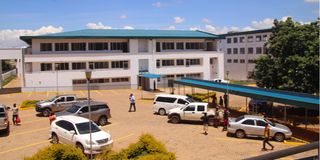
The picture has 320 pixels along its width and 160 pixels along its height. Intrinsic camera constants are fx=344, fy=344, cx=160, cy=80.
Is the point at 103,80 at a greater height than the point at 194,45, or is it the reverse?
the point at 194,45

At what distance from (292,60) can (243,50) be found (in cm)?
4565

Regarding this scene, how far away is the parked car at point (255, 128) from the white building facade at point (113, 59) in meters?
29.8

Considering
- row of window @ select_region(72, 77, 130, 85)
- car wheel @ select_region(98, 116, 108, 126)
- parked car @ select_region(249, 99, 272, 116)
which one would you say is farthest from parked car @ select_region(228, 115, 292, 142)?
row of window @ select_region(72, 77, 130, 85)

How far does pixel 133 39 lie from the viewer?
55406mm

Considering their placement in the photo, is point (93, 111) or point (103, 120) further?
point (103, 120)

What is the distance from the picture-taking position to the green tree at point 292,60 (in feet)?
94.6

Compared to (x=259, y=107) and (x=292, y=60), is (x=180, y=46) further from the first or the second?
(x=292, y=60)

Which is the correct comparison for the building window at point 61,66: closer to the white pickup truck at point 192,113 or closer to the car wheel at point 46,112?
the car wheel at point 46,112

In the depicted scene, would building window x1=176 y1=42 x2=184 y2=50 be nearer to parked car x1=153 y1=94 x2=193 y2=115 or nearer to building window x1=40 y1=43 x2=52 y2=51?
building window x1=40 y1=43 x2=52 y2=51

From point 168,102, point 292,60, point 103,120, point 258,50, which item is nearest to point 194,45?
point 258,50

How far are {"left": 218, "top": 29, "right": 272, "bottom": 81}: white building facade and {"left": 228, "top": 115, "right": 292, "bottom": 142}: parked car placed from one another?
46.6 meters

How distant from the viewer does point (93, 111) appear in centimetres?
2548

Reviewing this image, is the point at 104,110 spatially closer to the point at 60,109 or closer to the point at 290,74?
the point at 60,109

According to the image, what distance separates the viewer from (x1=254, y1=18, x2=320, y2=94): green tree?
28828 mm
